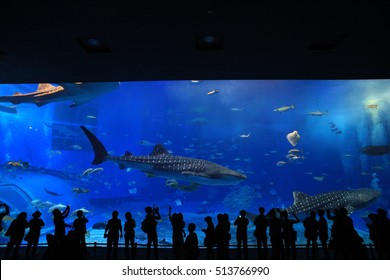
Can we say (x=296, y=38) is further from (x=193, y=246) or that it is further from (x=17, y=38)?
(x=17, y=38)

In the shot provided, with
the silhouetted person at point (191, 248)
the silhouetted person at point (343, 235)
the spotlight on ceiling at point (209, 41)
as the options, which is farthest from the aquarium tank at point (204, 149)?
the spotlight on ceiling at point (209, 41)

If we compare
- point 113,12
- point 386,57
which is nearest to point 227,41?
point 113,12

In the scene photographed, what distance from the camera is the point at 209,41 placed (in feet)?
16.4

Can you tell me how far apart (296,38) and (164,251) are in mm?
5200

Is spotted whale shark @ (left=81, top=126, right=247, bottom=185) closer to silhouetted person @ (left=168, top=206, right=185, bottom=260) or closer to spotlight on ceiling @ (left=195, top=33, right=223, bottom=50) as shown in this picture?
silhouetted person @ (left=168, top=206, right=185, bottom=260)

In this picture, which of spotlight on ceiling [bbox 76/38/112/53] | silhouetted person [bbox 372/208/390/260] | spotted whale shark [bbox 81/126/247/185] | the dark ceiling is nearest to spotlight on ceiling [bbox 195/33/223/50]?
the dark ceiling

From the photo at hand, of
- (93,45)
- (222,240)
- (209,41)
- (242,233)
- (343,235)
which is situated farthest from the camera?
(93,45)

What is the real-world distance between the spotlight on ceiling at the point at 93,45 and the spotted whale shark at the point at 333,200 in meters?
7.10

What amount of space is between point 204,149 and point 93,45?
2805cm

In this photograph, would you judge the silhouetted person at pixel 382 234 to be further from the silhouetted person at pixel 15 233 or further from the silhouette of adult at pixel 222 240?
the silhouetted person at pixel 15 233

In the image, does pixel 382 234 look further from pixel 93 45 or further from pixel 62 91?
pixel 62 91

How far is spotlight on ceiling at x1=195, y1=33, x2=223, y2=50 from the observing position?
4.80 m

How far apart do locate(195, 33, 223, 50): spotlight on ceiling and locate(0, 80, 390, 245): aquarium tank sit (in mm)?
4156

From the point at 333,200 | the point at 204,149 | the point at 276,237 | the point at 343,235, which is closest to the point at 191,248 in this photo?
the point at 276,237
